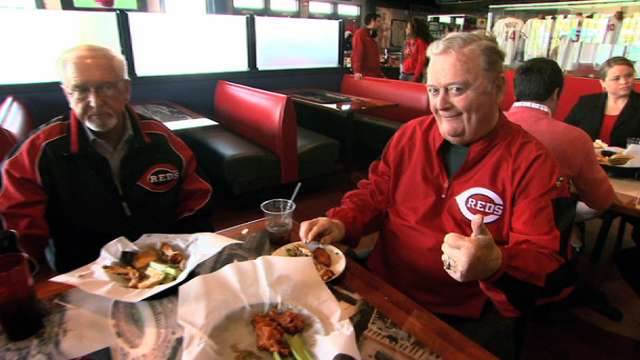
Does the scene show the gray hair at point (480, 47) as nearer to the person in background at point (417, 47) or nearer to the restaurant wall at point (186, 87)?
the restaurant wall at point (186, 87)

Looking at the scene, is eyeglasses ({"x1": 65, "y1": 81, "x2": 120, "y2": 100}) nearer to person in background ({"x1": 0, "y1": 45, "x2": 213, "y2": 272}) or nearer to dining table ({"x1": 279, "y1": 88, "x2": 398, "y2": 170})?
person in background ({"x1": 0, "y1": 45, "x2": 213, "y2": 272})

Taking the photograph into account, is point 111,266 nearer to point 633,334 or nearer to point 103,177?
point 103,177

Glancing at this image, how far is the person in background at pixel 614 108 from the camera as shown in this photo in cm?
232

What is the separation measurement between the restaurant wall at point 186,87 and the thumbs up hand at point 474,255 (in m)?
3.32

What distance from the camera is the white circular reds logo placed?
112 centimetres

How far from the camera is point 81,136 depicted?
49.9 inches

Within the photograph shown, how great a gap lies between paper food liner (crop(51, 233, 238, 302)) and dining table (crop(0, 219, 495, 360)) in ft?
0.09

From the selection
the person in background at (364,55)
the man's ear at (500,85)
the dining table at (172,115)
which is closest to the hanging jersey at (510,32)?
the person in background at (364,55)

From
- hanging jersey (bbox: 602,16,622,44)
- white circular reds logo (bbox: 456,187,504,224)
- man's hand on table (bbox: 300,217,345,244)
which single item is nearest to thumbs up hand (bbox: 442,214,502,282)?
white circular reds logo (bbox: 456,187,504,224)

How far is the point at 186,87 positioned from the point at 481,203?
10.8 feet

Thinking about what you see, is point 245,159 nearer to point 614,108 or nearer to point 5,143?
point 5,143

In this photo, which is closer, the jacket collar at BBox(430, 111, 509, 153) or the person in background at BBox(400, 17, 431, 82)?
the jacket collar at BBox(430, 111, 509, 153)

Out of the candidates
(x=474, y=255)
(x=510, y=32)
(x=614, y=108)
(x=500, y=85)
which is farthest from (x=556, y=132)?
(x=510, y=32)

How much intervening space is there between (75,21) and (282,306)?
326 centimetres
